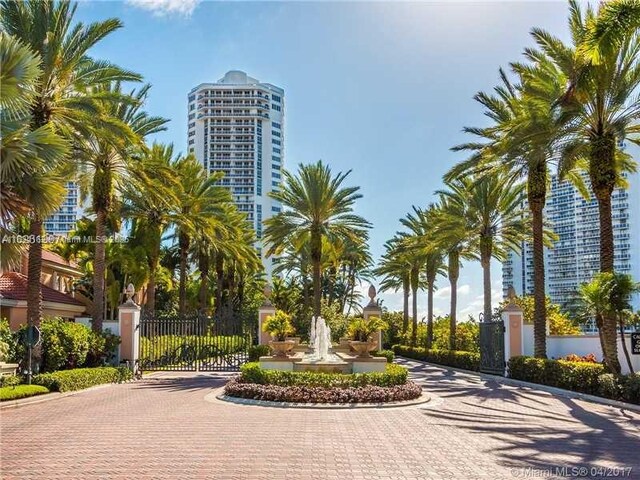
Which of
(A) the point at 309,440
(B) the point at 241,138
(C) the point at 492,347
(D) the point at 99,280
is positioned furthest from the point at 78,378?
(B) the point at 241,138

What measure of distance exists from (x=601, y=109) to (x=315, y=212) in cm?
1801

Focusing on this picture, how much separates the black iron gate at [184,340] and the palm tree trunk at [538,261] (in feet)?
39.2

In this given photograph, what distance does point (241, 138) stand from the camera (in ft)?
410

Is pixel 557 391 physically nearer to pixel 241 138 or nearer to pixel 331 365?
pixel 331 365

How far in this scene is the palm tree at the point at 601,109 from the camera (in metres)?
18.4

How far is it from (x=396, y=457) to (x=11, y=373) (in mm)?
13251

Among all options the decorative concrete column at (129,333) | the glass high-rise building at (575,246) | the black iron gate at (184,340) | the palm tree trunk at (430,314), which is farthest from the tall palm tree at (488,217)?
the glass high-rise building at (575,246)

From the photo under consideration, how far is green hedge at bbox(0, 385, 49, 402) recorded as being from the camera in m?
15.3

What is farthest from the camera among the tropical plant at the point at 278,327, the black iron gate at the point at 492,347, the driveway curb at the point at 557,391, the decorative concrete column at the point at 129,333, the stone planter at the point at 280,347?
the black iron gate at the point at 492,347

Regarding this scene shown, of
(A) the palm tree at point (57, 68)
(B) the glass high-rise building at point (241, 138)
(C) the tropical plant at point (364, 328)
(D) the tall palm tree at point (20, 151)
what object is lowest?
(C) the tropical plant at point (364, 328)

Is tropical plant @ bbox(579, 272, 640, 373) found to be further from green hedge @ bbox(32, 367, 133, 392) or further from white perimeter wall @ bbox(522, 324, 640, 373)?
green hedge @ bbox(32, 367, 133, 392)

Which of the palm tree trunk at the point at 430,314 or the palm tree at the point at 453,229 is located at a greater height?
the palm tree at the point at 453,229

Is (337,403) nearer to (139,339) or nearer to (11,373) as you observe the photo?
(11,373)

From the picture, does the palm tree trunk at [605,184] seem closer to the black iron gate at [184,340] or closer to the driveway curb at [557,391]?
the driveway curb at [557,391]
